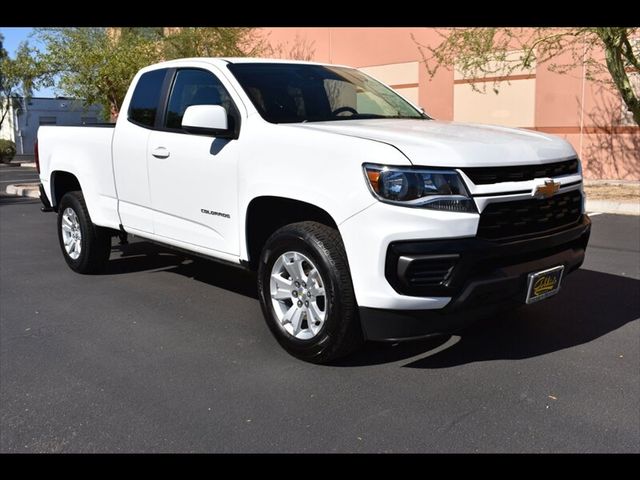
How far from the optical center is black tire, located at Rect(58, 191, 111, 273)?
6.22m

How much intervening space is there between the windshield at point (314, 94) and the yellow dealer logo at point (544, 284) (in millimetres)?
1855

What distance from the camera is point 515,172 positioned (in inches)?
146

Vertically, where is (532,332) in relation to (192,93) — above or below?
below

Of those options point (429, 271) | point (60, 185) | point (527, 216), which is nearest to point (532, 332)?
point (527, 216)

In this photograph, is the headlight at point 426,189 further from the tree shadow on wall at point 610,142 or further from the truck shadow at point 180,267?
the tree shadow on wall at point 610,142

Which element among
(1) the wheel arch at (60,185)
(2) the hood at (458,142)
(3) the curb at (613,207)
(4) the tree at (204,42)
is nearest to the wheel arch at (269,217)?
(2) the hood at (458,142)

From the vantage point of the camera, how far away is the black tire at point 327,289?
3.73m

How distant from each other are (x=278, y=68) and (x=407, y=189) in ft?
6.73

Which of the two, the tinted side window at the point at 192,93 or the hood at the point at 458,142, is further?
the tinted side window at the point at 192,93

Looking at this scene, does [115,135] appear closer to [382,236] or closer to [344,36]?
[382,236]

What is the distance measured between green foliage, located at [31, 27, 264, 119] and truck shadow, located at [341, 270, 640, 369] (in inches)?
517

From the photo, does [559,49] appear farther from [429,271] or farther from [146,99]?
[429,271]

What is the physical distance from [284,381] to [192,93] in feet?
8.13

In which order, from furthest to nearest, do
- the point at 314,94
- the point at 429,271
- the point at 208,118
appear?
the point at 314,94
the point at 208,118
the point at 429,271
